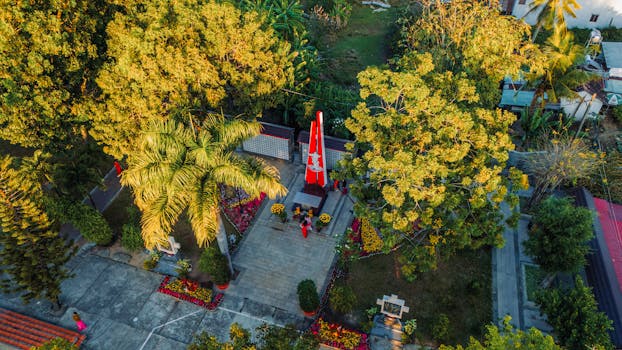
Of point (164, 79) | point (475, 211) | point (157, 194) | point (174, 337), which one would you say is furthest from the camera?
point (164, 79)

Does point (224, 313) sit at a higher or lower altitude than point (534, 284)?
lower

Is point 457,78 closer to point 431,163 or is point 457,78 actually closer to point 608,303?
point 431,163

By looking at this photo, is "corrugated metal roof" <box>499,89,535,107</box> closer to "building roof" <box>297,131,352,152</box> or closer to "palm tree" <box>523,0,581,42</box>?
"palm tree" <box>523,0,581,42</box>

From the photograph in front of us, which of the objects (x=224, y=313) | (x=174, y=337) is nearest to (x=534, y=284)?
(x=224, y=313)

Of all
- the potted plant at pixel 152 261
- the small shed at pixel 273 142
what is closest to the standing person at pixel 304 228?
the small shed at pixel 273 142

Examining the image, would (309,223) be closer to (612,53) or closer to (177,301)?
(177,301)
